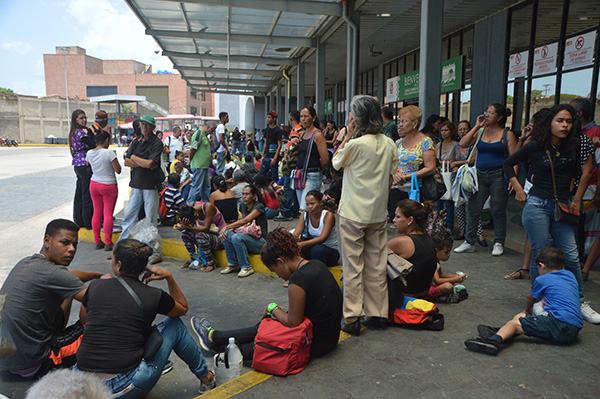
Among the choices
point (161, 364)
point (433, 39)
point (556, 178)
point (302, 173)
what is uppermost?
point (433, 39)

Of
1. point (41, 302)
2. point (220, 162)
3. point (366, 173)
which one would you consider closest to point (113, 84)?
point (220, 162)

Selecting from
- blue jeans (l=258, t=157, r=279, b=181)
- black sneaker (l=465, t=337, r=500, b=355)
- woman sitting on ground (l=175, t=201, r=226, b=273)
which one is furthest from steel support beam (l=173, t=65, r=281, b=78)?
black sneaker (l=465, t=337, r=500, b=355)

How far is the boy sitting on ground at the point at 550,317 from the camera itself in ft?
11.7

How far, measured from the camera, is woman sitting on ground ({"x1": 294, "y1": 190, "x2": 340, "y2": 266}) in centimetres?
553

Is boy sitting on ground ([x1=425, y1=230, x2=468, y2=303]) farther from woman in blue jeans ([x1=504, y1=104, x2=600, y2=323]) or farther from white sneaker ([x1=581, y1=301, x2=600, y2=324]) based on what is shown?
white sneaker ([x1=581, y1=301, x2=600, y2=324])

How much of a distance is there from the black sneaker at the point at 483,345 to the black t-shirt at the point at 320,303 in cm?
101

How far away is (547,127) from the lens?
163 inches

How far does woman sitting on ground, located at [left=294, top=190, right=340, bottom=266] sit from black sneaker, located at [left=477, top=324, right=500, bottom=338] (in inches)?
84.3

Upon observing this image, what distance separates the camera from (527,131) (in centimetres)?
557

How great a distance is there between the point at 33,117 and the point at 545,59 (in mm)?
60970

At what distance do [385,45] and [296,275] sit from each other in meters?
14.6

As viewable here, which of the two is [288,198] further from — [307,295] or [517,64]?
[517,64]

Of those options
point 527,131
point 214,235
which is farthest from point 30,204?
point 527,131

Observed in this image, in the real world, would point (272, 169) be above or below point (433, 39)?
below
